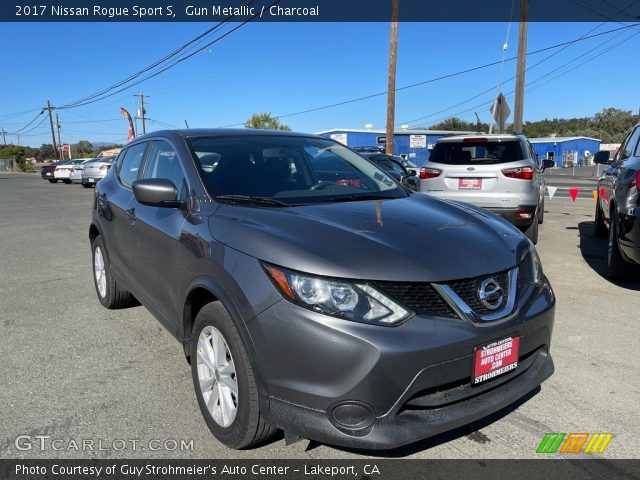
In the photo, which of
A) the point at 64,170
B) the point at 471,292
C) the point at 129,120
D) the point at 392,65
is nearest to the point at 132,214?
the point at 471,292

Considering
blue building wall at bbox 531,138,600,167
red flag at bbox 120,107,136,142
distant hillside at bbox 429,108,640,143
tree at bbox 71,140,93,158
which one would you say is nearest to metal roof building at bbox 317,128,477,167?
blue building wall at bbox 531,138,600,167

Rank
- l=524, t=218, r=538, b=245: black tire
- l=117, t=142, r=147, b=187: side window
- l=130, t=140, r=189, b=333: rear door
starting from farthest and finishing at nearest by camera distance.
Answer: l=524, t=218, r=538, b=245: black tire, l=117, t=142, r=147, b=187: side window, l=130, t=140, r=189, b=333: rear door

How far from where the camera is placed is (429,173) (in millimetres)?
7805

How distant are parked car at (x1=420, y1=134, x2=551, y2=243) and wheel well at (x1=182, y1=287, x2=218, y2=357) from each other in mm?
5403

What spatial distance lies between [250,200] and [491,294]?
1.42 meters

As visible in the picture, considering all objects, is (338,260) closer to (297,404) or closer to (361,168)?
(297,404)

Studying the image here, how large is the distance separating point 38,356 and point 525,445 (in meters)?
3.35

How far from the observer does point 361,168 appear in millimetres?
3828

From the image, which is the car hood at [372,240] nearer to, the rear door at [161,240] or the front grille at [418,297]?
the front grille at [418,297]

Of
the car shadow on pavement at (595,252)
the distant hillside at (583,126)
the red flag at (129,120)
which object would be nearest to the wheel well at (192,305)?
the car shadow on pavement at (595,252)

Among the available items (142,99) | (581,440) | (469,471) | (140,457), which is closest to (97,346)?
(140,457)

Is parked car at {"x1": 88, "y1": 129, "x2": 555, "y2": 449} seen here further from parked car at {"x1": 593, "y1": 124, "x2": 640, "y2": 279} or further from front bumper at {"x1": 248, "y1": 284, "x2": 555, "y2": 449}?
parked car at {"x1": 593, "y1": 124, "x2": 640, "y2": 279}

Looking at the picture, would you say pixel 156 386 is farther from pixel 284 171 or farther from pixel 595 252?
pixel 595 252

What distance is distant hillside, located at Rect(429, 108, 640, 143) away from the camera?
90.9m
